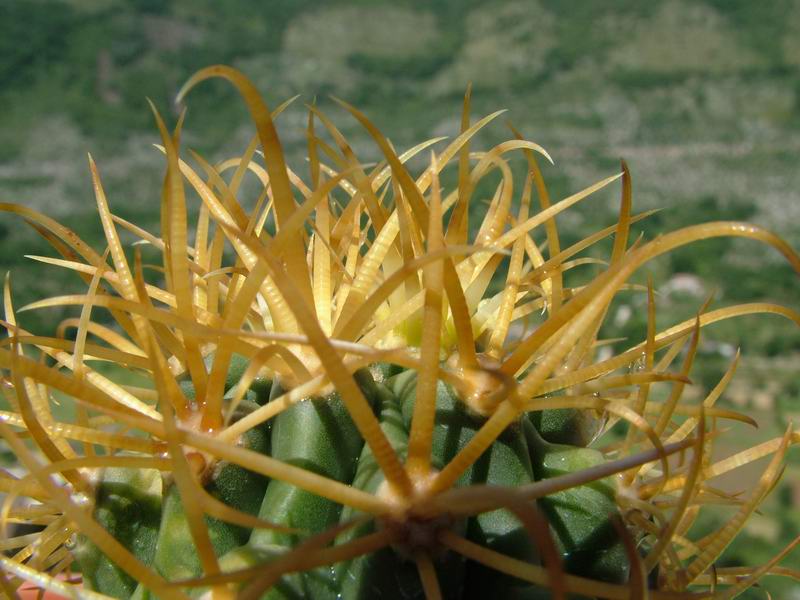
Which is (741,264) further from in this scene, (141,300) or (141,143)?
(141,143)

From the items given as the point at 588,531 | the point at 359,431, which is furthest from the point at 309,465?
the point at 588,531

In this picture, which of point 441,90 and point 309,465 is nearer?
point 309,465

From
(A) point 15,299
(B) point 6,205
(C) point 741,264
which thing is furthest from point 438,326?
(C) point 741,264

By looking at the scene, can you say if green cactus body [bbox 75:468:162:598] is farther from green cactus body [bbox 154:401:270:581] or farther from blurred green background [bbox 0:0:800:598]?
blurred green background [bbox 0:0:800:598]

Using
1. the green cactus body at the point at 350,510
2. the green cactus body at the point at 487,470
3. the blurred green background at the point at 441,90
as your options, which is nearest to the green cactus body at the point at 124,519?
the green cactus body at the point at 350,510

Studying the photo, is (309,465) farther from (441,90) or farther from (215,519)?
(441,90)

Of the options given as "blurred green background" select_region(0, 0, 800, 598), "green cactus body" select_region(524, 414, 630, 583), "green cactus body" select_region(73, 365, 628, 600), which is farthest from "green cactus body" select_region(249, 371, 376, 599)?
"blurred green background" select_region(0, 0, 800, 598)
